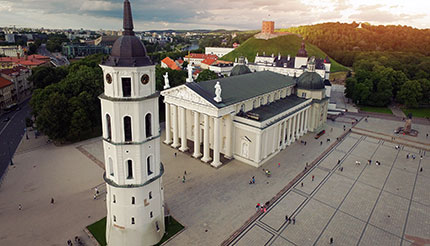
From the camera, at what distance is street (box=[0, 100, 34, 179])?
47125 millimetres

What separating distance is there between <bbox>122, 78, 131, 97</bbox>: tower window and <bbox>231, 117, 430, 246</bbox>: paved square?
20.4 meters

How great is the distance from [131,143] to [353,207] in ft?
93.6

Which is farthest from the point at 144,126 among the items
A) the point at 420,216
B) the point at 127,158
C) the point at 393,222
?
the point at 420,216

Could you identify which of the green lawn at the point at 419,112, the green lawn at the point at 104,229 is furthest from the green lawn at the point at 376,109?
the green lawn at the point at 104,229

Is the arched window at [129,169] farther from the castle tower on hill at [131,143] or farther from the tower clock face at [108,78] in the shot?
the tower clock face at [108,78]

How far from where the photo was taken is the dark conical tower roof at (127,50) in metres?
21.6

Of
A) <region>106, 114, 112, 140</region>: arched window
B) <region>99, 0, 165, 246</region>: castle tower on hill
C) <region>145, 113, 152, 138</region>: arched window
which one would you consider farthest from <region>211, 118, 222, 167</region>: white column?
<region>106, 114, 112, 140</region>: arched window

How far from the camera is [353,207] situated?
3462 cm

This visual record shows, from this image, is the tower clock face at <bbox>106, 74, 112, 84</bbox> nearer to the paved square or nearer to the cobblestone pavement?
the cobblestone pavement

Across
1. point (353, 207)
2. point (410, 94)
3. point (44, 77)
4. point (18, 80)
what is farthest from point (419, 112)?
point (18, 80)

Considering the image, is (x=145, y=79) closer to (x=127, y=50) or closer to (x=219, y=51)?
(x=127, y=50)

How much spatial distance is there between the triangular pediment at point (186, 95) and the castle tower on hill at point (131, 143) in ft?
61.5

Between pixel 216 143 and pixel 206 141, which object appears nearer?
pixel 216 143

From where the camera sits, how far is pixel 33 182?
129ft
